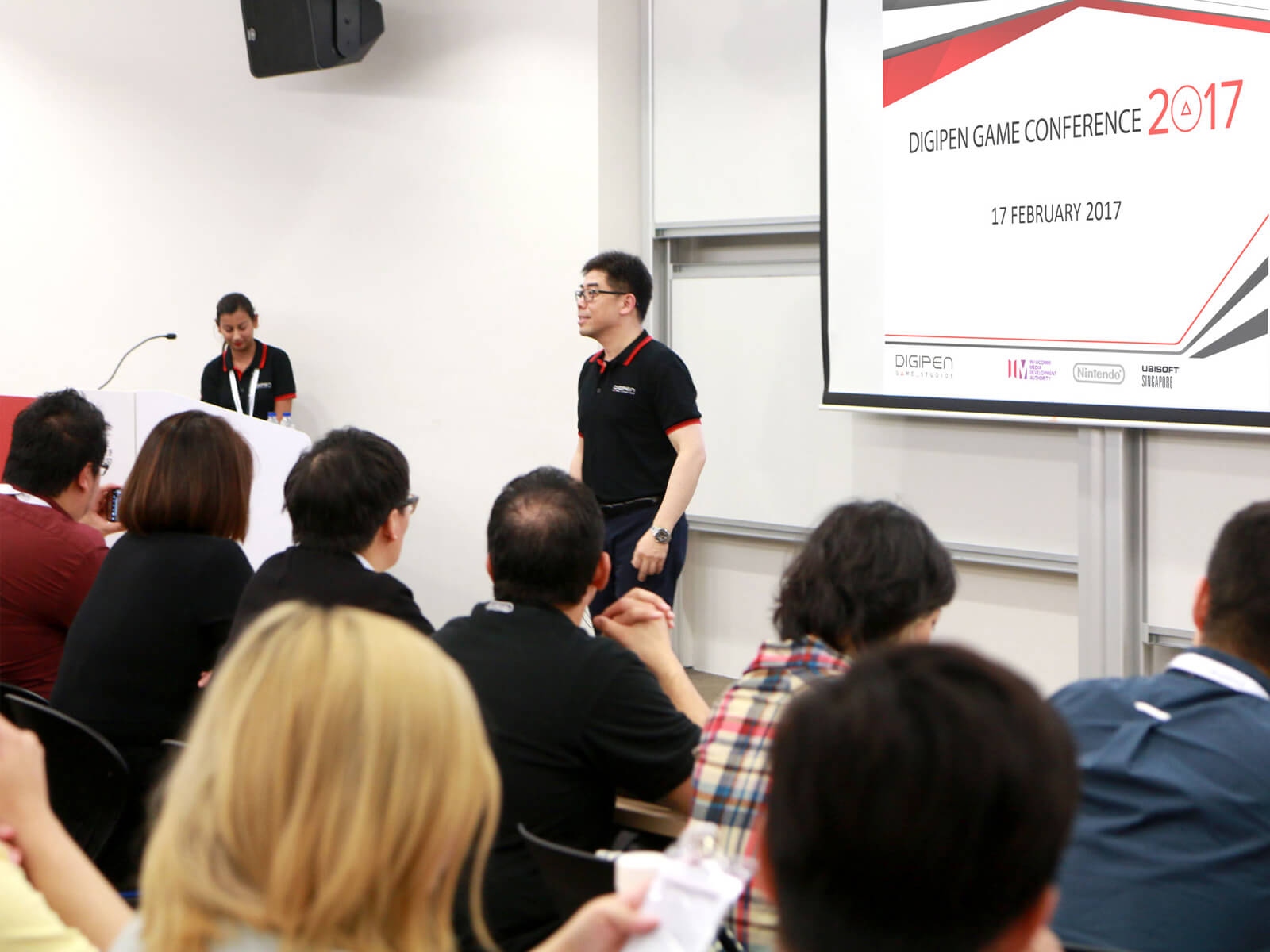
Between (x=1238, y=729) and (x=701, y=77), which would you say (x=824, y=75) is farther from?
(x=1238, y=729)

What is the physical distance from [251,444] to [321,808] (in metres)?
4.17

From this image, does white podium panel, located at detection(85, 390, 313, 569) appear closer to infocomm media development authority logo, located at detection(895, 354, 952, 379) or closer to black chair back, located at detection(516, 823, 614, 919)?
infocomm media development authority logo, located at detection(895, 354, 952, 379)

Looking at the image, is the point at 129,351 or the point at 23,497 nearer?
the point at 23,497

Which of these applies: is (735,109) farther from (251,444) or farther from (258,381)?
(258,381)

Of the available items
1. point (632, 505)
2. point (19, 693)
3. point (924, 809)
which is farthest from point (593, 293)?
point (924, 809)

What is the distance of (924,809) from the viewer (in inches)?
28.1

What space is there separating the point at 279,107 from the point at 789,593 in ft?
18.2

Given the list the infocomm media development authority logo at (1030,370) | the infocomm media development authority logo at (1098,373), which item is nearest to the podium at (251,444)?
the infocomm media development authority logo at (1030,370)

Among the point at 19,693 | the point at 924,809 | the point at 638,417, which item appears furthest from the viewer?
the point at 638,417

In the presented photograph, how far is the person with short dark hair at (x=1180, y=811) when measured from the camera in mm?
1408

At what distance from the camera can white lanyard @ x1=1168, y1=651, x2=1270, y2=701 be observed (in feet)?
4.82

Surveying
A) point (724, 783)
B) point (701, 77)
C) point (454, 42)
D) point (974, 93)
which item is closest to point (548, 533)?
point (724, 783)

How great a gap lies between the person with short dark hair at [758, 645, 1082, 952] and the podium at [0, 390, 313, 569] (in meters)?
4.23

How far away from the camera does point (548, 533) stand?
6.61 feet
